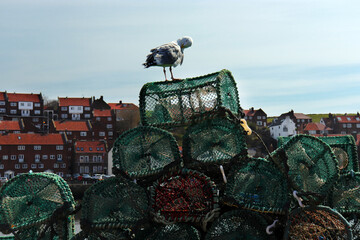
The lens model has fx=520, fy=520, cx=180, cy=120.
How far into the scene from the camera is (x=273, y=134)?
54.2 m

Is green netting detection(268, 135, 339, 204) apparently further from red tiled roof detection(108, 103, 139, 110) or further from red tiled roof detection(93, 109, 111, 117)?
red tiled roof detection(108, 103, 139, 110)

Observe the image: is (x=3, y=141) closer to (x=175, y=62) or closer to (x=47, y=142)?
(x=47, y=142)

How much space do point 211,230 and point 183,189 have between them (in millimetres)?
401

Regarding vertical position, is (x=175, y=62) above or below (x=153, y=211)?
above

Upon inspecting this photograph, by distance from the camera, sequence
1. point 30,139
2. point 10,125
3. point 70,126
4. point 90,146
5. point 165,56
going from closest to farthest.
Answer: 1. point 165,56
2. point 30,139
3. point 90,146
4. point 10,125
5. point 70,126

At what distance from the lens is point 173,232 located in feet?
14.2

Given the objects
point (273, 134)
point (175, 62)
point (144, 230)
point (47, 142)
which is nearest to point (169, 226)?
point (144, 230)

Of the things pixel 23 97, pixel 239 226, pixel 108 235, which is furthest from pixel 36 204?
pixel 23 97

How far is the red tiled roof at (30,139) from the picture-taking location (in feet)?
132

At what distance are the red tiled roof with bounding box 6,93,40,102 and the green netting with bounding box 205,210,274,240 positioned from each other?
166ft

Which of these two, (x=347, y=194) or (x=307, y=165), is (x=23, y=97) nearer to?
(x=347, y=194)

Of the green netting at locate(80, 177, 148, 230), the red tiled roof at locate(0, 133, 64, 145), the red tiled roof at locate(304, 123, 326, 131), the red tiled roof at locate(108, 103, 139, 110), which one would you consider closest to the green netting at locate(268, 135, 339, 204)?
the green netting at locate(80, 177, 148, 230)

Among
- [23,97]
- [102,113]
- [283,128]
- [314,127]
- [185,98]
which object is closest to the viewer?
[185,98]

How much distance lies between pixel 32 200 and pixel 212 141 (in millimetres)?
1673
